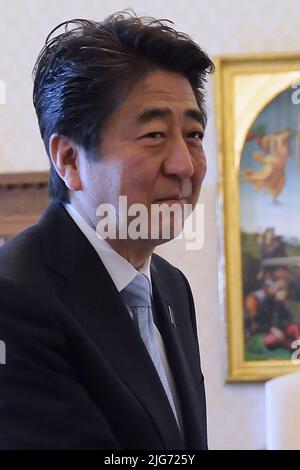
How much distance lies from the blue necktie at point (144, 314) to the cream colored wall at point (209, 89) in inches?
55.0

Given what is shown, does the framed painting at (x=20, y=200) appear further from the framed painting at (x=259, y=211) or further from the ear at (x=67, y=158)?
the ear at (x=67, y=158)

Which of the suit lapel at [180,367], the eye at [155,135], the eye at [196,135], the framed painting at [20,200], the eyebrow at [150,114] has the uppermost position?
the framed painting at [20,200]

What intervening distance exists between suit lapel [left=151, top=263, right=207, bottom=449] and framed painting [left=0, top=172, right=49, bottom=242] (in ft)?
4.42

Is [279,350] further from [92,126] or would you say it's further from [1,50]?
[92,126]

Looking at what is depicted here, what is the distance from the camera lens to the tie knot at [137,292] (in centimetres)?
103

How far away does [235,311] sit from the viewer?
7.91 ft

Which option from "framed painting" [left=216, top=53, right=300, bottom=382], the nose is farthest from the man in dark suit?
"framed painting" [left=216, top=53, right=300, bottom=382]

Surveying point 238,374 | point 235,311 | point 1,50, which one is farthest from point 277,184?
point 1,50

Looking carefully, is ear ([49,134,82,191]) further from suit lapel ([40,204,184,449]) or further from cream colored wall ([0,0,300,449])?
cream colored wall ([0,0,300,449])

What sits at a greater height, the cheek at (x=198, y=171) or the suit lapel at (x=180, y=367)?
the cheek at (x=198, y=171)

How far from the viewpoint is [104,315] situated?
0.95 meters

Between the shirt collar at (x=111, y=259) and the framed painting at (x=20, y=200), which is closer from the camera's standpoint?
the shirt collar at (x=111, y=259)

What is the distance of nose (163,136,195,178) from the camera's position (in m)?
0.98

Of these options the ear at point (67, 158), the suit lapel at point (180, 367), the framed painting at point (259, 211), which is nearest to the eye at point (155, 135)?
the ear at point (67, 158)
